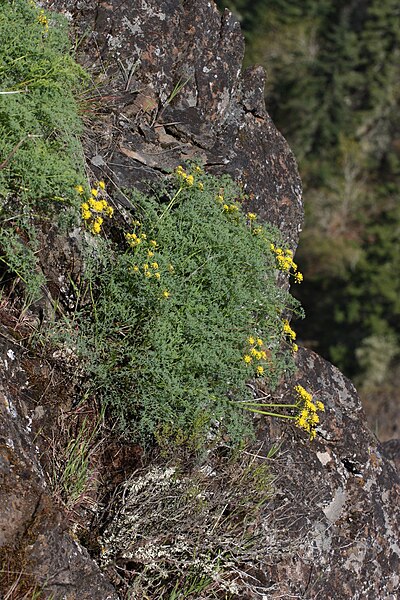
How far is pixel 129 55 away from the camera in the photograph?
14.7ft

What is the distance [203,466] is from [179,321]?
1.93ft

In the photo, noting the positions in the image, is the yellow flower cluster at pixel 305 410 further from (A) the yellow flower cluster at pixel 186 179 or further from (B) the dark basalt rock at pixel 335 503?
(A) the yellow flower cluster at pixel 186 179

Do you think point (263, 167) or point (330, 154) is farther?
point (330, 154)

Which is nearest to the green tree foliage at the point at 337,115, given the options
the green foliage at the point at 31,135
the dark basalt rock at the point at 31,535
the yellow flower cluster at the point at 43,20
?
the yellow flower cluster at the point at 43,20

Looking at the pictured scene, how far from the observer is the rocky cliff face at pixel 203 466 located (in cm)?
301

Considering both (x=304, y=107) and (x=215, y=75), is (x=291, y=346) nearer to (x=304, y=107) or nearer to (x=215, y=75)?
(x=215, y=75)

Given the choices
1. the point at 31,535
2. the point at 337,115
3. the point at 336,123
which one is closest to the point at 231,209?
the point at 31,535

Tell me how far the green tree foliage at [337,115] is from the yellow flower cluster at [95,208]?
18.3 metres

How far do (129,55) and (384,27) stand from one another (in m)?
23.9

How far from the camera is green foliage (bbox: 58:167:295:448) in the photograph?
339 cm

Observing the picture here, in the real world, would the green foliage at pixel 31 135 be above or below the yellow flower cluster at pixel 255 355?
above

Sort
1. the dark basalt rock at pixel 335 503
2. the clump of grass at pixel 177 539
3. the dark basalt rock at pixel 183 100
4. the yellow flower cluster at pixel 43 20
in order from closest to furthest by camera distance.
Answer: the clump of grass at pixel 177 539, the dark basalt rock at pixel 335 503, the yellow flower cluster at pixel 43 20, the dark basalt rock at pixel 183 100

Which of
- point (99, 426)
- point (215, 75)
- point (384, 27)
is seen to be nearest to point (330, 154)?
point (384, 27)

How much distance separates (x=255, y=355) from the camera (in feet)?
11.5
